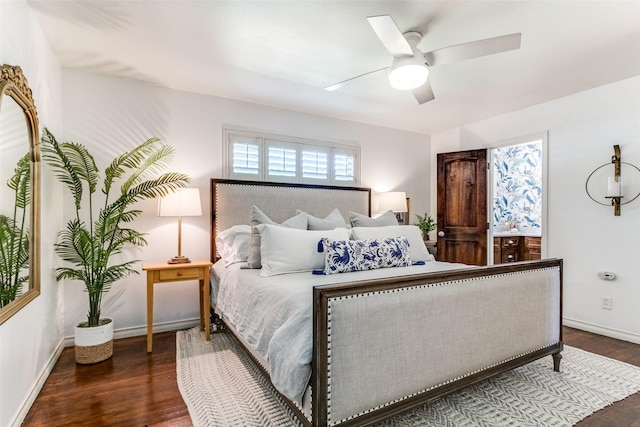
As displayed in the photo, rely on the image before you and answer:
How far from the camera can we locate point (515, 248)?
A: 17.9 ft

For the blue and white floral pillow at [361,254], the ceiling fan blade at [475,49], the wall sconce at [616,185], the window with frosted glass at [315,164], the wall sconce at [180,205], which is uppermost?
the ceiling fan blade at [475,49]

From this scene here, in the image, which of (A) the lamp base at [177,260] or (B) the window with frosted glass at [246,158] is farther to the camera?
(B) the window with frosted glass at [246,158]

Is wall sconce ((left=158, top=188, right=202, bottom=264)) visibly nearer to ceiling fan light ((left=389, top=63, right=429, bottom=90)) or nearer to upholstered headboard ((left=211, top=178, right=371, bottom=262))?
upholstered headboard ((left=211, top=178, right=371, bottom=262))

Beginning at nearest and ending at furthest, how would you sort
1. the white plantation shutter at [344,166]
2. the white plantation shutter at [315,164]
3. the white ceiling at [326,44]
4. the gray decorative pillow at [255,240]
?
1. the white ceiling at [326,44]
2. the gray decorative pillow at [255,240]
3. the white plantation shutter at [315,164]
4. the white plantation shutter at [344,166]

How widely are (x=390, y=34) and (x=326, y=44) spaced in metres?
0.77

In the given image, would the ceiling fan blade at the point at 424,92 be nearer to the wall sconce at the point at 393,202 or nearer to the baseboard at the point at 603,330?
the wall sconce at the point at 393,202

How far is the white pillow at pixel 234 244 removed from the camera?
122 inches

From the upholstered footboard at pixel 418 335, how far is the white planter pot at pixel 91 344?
7.08 ft

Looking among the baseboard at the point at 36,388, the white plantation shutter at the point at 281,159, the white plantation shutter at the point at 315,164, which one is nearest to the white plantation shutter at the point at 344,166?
the white plantation shutter at the point at 315,164

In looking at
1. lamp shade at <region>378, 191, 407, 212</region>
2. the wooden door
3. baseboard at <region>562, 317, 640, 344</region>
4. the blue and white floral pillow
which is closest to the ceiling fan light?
the blue and white floral pillow

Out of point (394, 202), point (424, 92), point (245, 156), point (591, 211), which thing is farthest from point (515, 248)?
point (245, 156)

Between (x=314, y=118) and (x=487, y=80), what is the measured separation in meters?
2.04

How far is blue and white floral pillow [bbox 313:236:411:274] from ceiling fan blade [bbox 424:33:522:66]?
4.77 ft

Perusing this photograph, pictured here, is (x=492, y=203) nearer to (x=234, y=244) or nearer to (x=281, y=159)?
(x=281, y=159)
